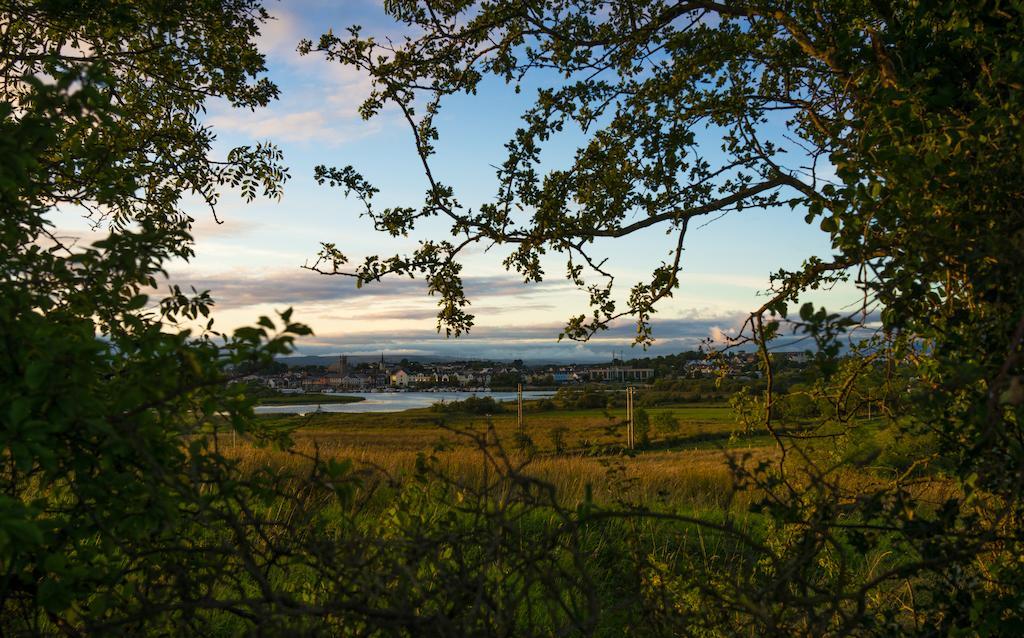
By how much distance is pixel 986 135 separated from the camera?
304 centimetres

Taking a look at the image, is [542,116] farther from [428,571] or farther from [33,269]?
[33,269]

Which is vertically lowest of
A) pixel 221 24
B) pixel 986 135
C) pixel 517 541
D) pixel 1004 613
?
pixel 1004 613

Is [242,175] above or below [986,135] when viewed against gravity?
above

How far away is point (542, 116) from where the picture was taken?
5.79 m

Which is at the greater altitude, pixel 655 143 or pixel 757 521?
pixel 655 143

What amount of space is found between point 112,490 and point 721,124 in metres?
4.82

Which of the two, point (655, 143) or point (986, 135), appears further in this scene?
point (655, 143)

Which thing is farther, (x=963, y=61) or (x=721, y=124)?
(x=721, y=124)

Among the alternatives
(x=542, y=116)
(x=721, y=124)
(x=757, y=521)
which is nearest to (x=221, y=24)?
(x=542, y=116)

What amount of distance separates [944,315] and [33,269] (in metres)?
3.67

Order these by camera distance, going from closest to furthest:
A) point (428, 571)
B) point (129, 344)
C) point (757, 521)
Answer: point (129, 344)
point (428, 571)
point (757, 521)

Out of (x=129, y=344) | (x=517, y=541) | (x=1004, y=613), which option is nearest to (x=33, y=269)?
(x=129, y=344)

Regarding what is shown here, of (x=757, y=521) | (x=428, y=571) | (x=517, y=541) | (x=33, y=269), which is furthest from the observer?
(x=757, y=521)

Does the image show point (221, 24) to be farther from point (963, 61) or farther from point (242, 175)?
point (963, 61)
